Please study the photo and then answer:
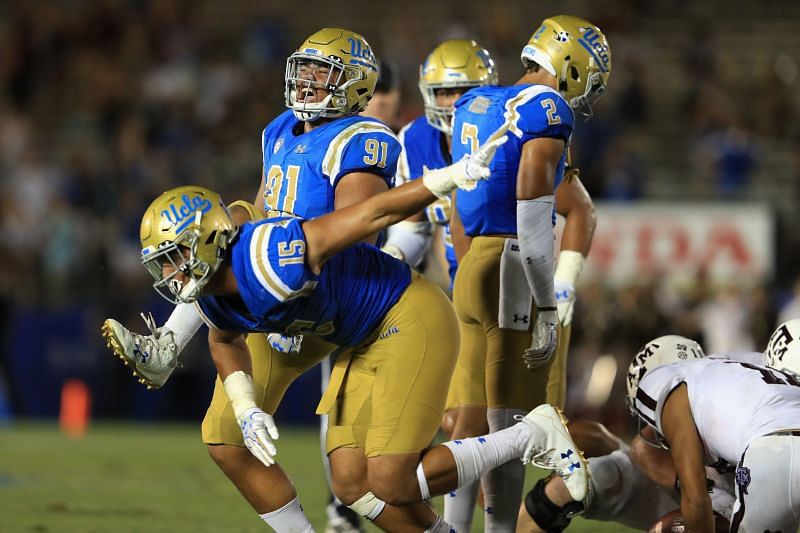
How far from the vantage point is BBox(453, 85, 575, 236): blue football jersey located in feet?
16.0

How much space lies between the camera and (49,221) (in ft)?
44.9

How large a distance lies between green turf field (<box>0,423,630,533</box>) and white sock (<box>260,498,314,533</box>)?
1.41 m

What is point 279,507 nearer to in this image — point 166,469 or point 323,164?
point 323,164

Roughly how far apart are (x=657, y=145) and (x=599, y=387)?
4.24m

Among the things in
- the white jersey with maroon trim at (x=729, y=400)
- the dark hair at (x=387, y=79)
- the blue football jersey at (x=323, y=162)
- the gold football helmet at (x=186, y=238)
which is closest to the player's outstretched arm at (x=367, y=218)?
the gold football helmet at (x=186, y=238)

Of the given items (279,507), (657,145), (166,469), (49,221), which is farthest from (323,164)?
(657,145)

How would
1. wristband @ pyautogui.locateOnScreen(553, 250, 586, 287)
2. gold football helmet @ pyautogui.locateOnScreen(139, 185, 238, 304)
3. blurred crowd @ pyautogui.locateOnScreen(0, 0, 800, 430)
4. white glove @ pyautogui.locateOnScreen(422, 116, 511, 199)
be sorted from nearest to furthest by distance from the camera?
white glove @ pyautogui.locateOnScreen(422, 116, 511, 199), gold football helmet @ pyautogui.locateOnScreen(139, 185, 238, 304), wristband @ pyautogui.locateOnScreen(553, 250, 586, 287), blurred crowd @ pyautogui.locateOnScreen(0, 0, 800, 430)

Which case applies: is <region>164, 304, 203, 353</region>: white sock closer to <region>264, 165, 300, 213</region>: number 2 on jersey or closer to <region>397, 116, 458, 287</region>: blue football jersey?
<region>264, 165, 300, 213</region>: number 2 on jersey

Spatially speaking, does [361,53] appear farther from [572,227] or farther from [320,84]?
[572,227]

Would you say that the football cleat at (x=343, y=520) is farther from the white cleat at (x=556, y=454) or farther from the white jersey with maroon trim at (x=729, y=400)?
the white jersey with maroon trim at (x=729, y=400)

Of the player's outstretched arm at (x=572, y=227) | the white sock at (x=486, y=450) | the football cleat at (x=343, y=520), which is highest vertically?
the player's outstretched arm at (x=572, y=227)

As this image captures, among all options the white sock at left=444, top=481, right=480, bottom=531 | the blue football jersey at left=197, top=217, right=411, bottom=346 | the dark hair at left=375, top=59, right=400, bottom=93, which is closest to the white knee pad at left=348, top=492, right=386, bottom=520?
the blue football jersey at left=197, top=217, right=411, bottom=346

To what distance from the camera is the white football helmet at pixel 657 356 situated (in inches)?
196

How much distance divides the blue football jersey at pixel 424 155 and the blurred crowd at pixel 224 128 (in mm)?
5957
